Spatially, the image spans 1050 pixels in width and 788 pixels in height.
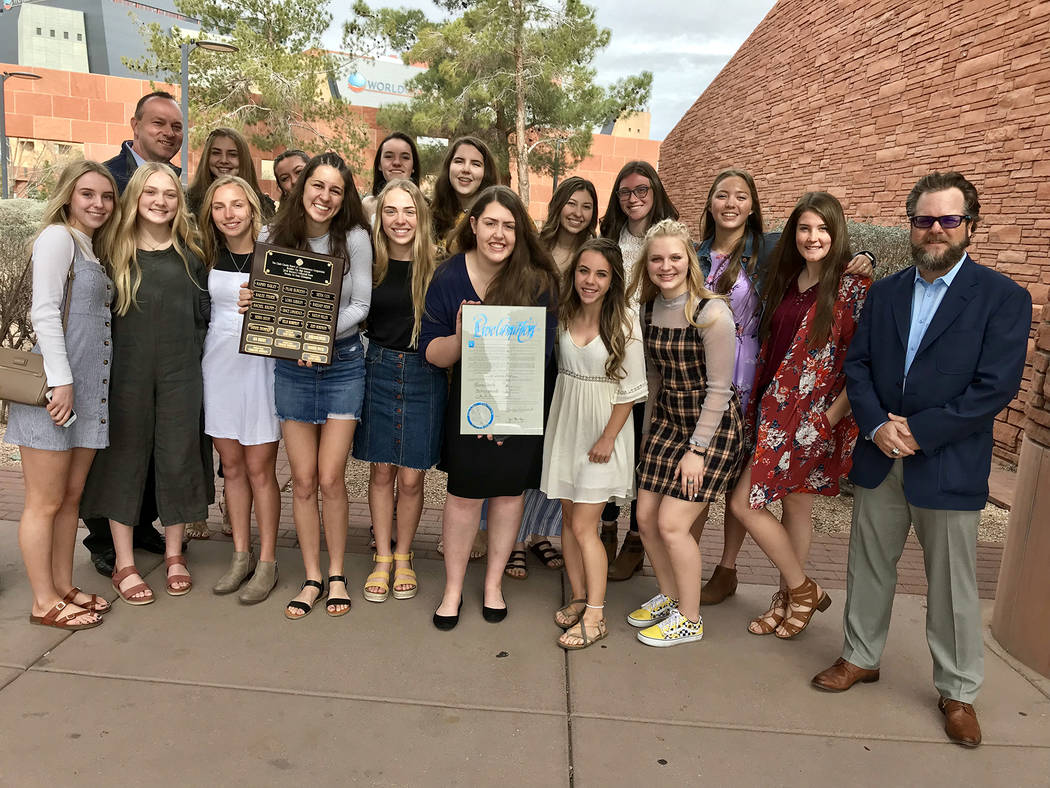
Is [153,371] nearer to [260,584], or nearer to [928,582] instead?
[260,584]

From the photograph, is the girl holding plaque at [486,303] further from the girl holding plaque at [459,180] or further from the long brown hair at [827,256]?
the long brown hair at [827,256]

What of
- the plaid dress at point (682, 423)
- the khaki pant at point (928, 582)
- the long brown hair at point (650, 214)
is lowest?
the khaki pant at point (928, 582)

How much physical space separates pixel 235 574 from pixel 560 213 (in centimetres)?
259

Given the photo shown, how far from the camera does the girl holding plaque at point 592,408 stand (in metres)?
3.39

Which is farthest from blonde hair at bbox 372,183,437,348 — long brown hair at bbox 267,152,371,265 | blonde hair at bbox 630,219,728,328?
blonde hair at bbox 630,219,728,328

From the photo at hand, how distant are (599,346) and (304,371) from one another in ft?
4.54

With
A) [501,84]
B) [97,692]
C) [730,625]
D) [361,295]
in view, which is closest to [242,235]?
[361,295]

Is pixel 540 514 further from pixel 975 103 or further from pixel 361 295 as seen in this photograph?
pixel 975 103

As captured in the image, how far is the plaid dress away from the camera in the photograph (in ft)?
11.3

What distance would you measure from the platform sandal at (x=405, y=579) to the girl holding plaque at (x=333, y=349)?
316 millimetres

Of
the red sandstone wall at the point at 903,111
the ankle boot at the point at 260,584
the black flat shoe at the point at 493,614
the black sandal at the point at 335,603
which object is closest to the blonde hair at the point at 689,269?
the black flat shoe at the point at 493,614

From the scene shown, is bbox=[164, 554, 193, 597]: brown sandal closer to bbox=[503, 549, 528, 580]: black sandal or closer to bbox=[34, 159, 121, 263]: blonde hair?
bbox=[34, 159, 121, 263]: blonde hair

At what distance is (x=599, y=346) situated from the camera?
135 inches

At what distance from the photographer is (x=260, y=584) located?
389cm
